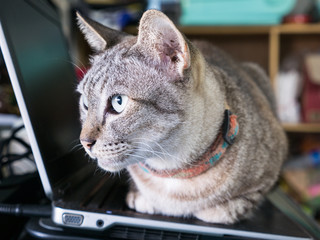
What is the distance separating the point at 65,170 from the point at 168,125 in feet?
1.00

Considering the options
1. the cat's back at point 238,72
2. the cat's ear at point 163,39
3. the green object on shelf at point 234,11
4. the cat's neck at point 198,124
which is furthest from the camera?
the green object on shelf at point 234,11

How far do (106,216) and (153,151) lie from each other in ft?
0.56

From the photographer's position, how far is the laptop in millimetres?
637

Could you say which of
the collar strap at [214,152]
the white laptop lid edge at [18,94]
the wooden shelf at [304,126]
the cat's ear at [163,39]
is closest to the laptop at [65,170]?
the white laptop lid edge at [18,94]

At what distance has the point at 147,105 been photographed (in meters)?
0.64

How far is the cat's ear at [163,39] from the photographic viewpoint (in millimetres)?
570

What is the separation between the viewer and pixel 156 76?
0.65 meters

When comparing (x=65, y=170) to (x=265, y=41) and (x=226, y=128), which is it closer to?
(x=226, y=128)

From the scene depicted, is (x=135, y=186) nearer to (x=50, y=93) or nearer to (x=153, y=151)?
(x=153, y=151)

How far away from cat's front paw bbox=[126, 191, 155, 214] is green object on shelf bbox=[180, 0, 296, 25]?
156 cm

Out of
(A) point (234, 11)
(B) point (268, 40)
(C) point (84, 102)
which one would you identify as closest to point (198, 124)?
(C) point (84, 102)

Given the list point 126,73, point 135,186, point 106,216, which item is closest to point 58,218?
point 106,216

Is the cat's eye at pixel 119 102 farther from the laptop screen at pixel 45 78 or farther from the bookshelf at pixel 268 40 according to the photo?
the bookshelf at pixel 268 40

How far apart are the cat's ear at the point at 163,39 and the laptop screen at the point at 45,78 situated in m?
0.28
